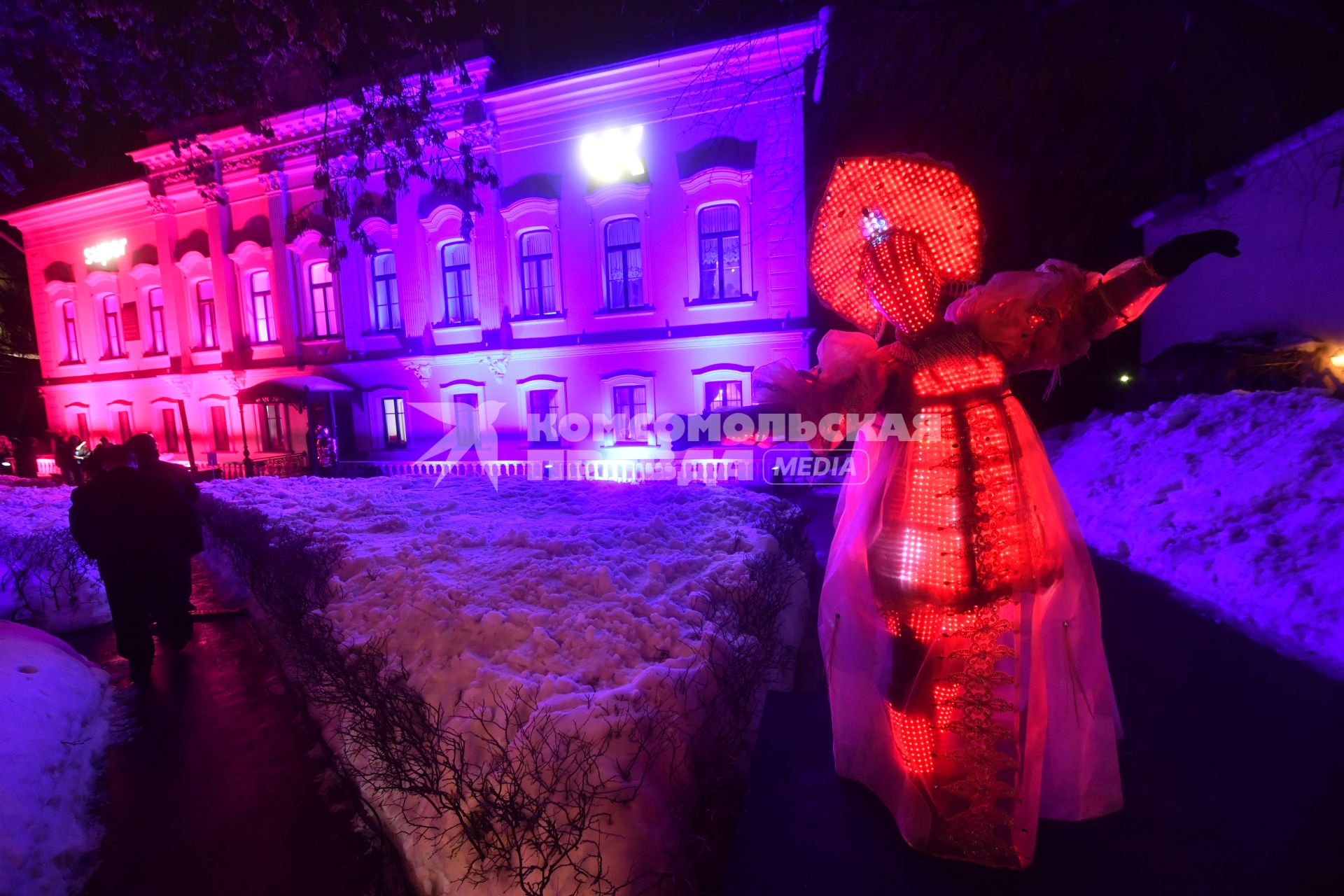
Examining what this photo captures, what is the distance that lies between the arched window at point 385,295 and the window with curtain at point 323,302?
1.40 metres

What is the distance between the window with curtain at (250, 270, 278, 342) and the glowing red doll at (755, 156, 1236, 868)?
2086cm

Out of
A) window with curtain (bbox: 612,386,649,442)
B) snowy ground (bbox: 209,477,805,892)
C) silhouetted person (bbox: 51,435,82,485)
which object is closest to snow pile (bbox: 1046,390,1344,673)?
snowy ground (bbox: 209,477,805,892)

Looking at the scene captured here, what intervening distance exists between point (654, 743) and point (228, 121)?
2239 cm

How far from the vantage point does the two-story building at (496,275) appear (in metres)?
12.8

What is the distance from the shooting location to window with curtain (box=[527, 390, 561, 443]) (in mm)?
14820

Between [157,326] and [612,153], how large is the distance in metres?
17.8

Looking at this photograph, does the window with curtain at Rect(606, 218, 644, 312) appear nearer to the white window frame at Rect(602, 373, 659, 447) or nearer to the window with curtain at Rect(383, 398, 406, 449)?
the white window frame at Rect(602, 373, 659, 447)

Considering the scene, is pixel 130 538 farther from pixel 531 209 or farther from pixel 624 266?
pixel 531 209

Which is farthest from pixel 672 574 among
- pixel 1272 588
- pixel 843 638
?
pixel 1272 588

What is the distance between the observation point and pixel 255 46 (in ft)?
17.5

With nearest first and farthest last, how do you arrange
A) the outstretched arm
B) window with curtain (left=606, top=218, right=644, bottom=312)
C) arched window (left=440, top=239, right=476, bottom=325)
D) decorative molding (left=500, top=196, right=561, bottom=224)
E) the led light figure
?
the outstretched arm
window with curtain (left=606, top=218, right=644, bottom=312)
decorative molding (left=500, top=196, right=561, bottom=224)
arched window (left=440, top=239, right=476, bottom=325)
the led light figure

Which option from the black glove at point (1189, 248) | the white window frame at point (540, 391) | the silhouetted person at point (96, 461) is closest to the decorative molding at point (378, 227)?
the white window frame at point (540, 391)

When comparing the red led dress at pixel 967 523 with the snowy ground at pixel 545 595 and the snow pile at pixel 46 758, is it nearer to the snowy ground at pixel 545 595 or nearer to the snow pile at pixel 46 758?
the snowy ground at pixel 545 595

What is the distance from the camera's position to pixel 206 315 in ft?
61.7
